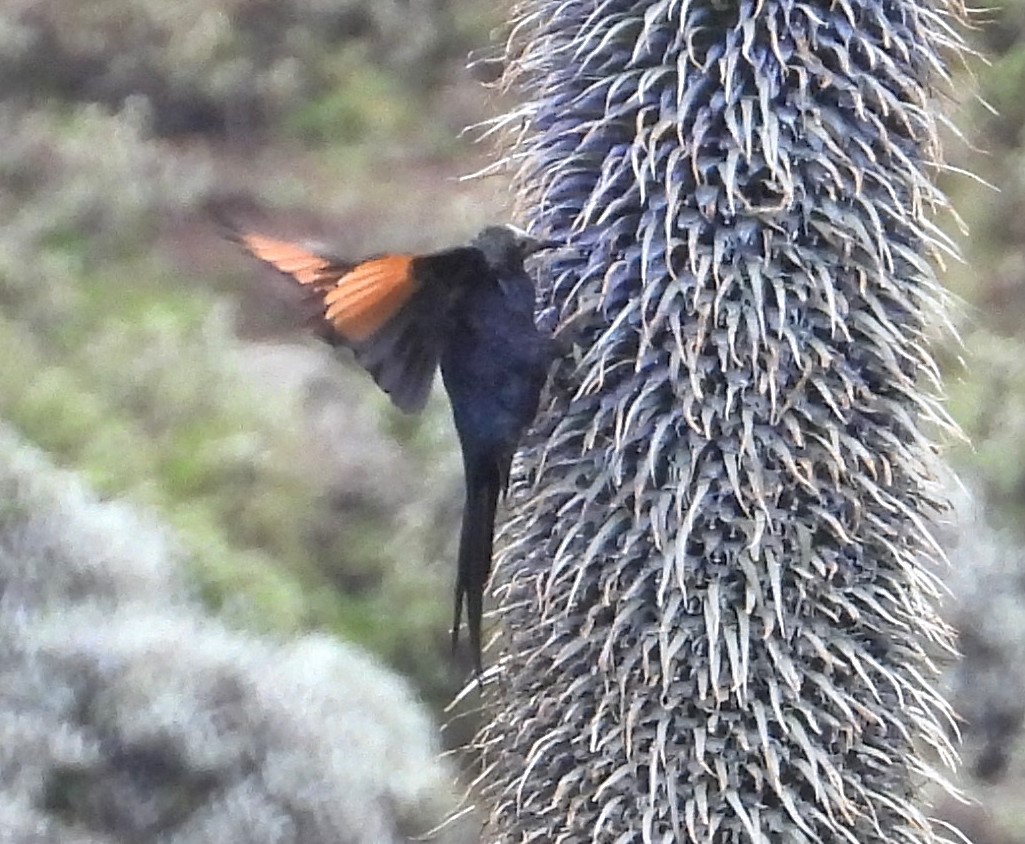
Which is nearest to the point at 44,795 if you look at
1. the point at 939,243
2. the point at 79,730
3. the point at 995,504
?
the point at 79,730

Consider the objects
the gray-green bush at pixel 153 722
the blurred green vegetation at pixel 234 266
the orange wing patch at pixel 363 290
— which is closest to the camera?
the orange wing patch at pixel 363 290

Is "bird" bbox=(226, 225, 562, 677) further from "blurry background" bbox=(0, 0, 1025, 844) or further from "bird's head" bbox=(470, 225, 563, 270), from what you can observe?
"blurry background" bbox=(0, 0, 1025, 844)

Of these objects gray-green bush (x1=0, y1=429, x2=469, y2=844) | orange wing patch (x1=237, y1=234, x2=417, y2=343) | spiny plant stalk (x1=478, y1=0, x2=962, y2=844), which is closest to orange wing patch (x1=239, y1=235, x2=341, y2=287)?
orange wing patch (x1=237, y1=234, x2=417, y2=343)

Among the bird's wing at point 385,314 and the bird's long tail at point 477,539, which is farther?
the bird's long tail at point 477,539

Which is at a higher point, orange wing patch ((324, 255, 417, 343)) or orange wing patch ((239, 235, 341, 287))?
orange wing patch ((239, 235, 341, 287))

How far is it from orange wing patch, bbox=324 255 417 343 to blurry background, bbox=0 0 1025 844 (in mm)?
893

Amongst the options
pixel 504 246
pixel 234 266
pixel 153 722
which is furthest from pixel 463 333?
pixel 234 266

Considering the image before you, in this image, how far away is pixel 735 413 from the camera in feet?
7.57

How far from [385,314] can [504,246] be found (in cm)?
21

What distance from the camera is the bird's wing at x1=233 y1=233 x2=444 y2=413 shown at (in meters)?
2.26

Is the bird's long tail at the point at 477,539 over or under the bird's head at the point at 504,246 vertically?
under

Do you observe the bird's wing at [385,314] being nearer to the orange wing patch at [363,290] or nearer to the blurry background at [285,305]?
the orange wing patch at [363,290]

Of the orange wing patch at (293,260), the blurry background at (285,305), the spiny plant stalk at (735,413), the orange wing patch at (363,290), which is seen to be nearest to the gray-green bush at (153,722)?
the blurry background at (285,305)

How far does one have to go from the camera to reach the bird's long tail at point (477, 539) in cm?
238
